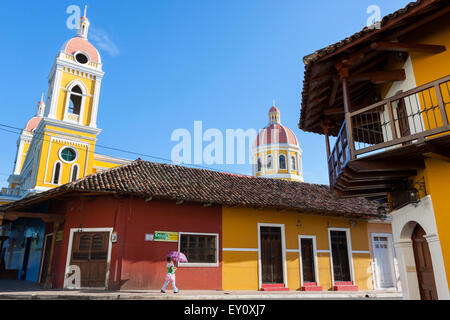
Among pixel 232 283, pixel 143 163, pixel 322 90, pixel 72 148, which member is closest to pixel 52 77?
pixel 72 148

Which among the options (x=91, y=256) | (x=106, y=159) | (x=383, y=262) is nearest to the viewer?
(x=91, y=256)

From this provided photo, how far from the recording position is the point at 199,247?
13.6 m

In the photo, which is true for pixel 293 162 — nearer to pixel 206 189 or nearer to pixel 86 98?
pixel 86 98

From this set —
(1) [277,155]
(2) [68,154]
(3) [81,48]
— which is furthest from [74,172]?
(1) [277,155]

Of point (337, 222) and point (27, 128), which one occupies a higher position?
point (27, 128)

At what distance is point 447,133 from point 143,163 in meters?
12.3

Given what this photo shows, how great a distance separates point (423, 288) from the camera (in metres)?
7.96

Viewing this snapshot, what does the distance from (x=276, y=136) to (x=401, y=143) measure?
32.7 metres

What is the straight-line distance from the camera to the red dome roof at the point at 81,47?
99.5 ft

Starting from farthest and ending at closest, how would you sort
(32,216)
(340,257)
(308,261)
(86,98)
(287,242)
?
(86,98), (340,257), (308,261), (287,242), (32,216)

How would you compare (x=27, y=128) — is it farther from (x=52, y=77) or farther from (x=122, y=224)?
(x=122, y=224)

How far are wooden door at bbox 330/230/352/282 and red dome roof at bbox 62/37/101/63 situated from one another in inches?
1027
